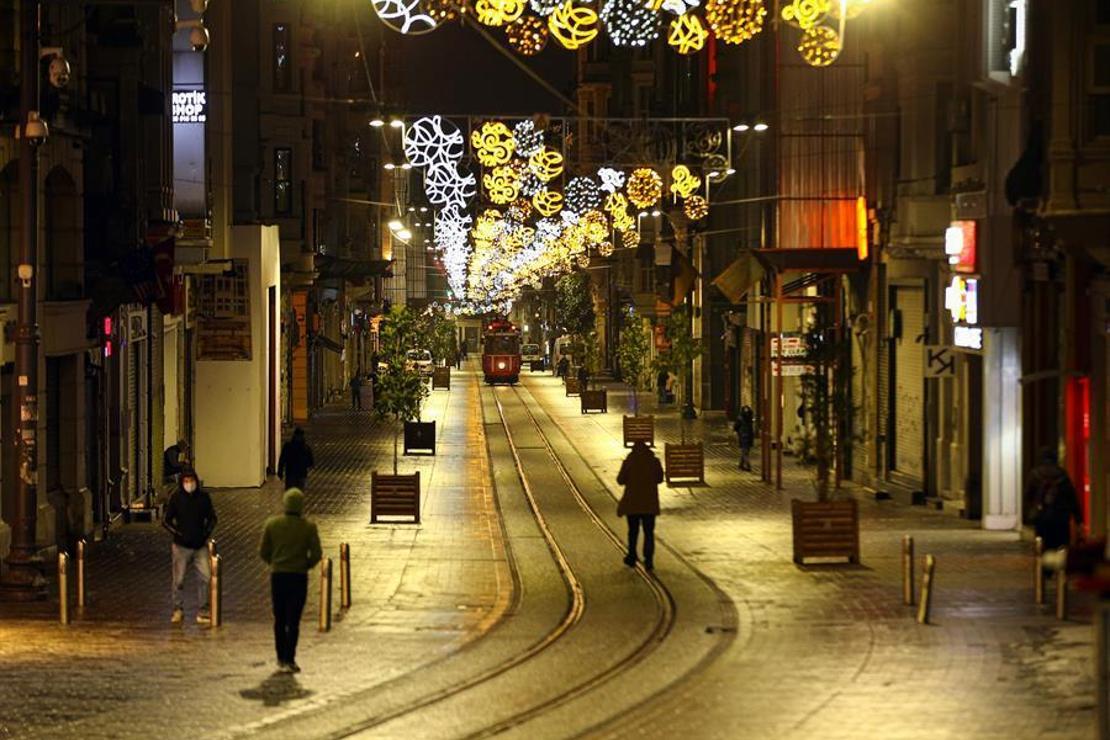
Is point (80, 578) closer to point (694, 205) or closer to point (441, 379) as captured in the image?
point (694, 205)

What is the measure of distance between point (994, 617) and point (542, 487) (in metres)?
23.1

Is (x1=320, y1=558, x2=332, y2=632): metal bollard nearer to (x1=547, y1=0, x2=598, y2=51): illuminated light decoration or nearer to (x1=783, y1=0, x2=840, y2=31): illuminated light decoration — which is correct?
(x1=547, y1=0, x2=598, y2=51): illuminated light decoration

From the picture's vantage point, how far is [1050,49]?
29656mm

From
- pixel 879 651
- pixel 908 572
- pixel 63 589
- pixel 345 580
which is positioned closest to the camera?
pixel 879 651

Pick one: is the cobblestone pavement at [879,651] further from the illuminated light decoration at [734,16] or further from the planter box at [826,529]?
the illuminated light decoration at [734,16]

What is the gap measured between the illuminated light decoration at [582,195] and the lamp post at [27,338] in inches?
2608

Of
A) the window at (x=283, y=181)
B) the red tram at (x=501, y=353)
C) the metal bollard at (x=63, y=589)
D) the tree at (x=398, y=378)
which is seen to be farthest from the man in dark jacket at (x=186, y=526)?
the red tram at (x=501, y=353)

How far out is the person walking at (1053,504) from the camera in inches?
979

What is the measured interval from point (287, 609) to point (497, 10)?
27.9 ft

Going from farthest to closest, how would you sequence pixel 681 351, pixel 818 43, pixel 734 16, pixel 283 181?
pixel 283 181 → pixel 681 351 → pixel 818 43 → pixel 734 16

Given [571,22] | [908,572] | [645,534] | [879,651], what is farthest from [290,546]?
[645,534]

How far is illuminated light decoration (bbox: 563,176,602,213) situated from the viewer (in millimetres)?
95000

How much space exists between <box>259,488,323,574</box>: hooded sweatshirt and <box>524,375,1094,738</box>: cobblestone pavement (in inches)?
145

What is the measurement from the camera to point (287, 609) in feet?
65.0
